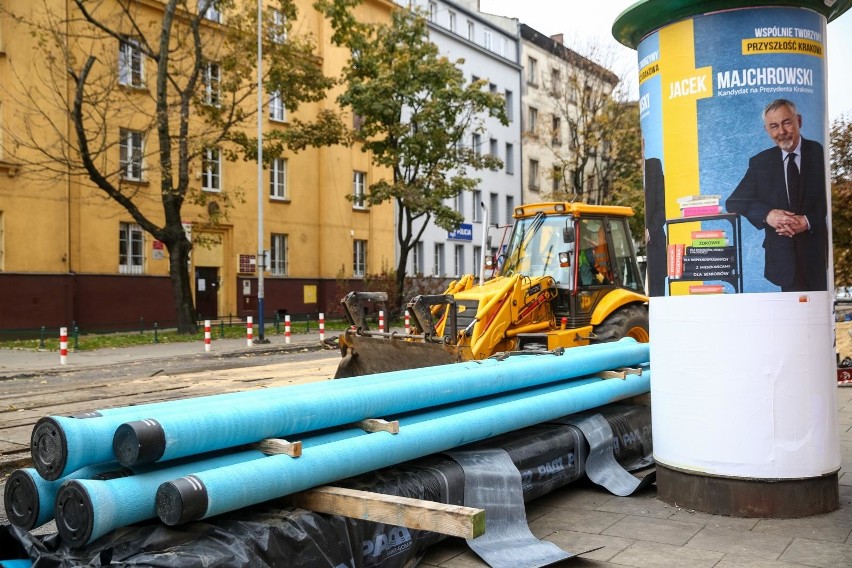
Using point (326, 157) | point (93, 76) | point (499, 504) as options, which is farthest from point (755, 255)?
point (326, 157)

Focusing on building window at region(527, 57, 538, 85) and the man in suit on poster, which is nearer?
the man in suit on poster

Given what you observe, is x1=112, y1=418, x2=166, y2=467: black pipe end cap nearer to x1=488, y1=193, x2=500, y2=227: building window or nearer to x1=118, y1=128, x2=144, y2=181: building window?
x1=118, y1=128, x2=144, y2=181: building window

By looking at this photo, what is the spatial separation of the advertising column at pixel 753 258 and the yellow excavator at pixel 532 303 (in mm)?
4755

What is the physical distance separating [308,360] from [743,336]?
13.9m

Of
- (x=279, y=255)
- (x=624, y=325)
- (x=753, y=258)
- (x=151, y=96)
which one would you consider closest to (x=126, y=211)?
(x=151, y=96)

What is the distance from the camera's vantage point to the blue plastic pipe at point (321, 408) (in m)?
3.68

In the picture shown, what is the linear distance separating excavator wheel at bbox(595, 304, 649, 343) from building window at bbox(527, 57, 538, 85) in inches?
1652

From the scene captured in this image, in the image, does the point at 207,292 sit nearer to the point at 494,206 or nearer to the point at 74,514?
the point at 494,206

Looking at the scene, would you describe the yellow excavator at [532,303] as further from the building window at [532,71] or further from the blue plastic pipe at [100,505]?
the building window at [532,71]

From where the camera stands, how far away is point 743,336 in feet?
16.7

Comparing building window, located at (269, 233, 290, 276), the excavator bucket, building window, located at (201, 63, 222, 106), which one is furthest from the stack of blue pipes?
building window, located at (269, 233, 290, 276)

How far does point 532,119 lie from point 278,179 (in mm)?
23183

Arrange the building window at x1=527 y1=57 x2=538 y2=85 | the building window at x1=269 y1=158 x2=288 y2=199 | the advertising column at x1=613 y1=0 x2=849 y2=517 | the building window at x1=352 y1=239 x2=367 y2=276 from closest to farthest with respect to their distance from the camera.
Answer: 1. the advertising column at x1=613 y1=0 x2=849 y2=517
2. the building window at x1=269 y1=158 x2=288 y2=199
3. the building window at x1=352 y1=239 x2=367 y2=276
4. the building window at x1=527 y1=57 x2=538 y2=85

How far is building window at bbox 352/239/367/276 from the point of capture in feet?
124
